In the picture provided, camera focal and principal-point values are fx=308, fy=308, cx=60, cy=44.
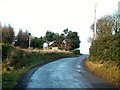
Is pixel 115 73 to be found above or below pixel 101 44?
below

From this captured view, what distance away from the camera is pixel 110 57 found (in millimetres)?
26312

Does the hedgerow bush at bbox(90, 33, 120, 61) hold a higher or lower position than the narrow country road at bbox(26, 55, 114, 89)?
higher

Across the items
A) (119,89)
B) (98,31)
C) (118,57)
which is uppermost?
(98,31)

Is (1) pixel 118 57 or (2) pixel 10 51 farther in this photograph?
(2) pixel 10 51

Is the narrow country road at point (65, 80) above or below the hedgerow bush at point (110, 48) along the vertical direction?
below

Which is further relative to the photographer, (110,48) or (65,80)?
(110,48)

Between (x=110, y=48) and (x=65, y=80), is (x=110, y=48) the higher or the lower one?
the higher one

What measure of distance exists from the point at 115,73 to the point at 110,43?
6.43 m

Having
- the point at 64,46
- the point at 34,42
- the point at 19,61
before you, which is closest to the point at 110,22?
the point at 19,61

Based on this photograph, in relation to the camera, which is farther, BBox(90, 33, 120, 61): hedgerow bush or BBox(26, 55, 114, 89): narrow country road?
BBox(90, 33, 120, 61): hedgerow bush

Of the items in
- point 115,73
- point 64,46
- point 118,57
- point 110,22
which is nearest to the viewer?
point 115,73

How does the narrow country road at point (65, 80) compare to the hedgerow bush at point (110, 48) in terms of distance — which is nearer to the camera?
the narrow country road at point (65, 80)

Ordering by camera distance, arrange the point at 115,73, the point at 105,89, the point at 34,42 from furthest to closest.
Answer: the point at 34,42, the point at 115,73, the point at 105,89

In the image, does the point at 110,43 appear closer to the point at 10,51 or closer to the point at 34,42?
the point at 10,51
